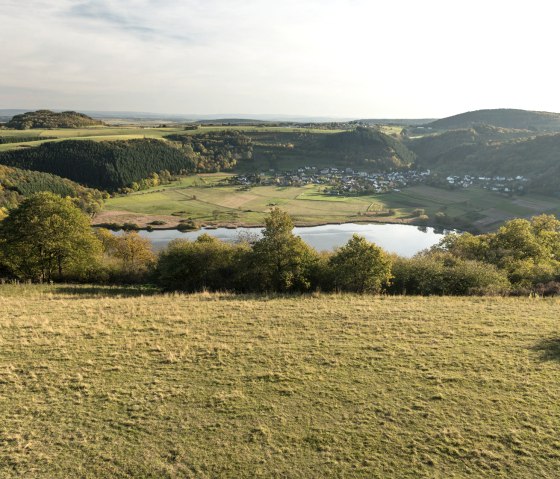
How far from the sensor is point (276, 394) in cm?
1594

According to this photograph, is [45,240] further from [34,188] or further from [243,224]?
[34,188]

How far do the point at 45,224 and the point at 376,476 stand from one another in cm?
3820

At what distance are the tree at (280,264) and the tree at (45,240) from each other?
1830 centimetres

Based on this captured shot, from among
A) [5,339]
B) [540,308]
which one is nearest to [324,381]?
[5,339]

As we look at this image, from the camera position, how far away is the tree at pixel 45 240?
39062 millimetres

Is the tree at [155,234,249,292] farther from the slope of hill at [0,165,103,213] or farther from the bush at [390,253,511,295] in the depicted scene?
the slope of hill at [0,165,103,213]

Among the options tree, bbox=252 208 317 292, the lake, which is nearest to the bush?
tree, bbox=252 208 317 292

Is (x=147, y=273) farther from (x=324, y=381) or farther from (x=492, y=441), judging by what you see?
(x=492, y=441)

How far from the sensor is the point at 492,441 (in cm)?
1346

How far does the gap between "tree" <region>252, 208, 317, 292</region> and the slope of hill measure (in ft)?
313

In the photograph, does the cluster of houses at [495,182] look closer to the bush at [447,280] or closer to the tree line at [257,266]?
the tree line at [257,266]

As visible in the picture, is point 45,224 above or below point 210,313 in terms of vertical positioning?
above

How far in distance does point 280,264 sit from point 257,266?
2.16 m

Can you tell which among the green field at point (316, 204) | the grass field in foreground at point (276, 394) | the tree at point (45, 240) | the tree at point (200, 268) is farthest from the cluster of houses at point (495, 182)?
the tree at point (45, 240)
